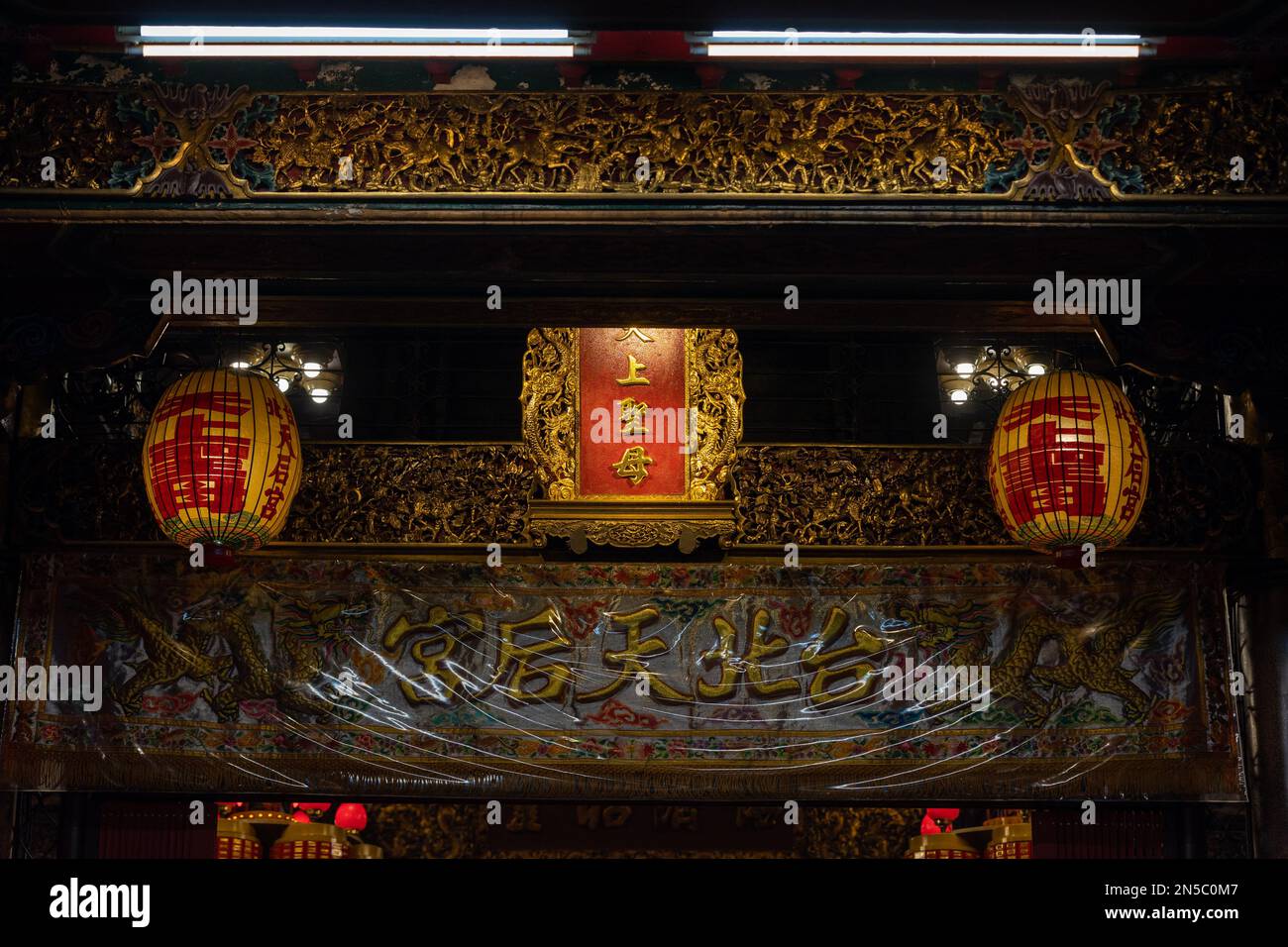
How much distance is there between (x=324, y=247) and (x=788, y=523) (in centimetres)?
217

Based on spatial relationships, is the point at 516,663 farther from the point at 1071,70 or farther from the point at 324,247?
the point at 1071,70

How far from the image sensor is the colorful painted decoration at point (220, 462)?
4906 mm

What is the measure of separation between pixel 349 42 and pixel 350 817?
16.3 ft

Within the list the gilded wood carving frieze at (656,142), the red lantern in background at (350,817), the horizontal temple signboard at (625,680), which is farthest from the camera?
the red lantern in background at (350,817)

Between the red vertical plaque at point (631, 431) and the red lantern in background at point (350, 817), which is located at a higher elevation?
the red vertical plaque at point (631, 431)

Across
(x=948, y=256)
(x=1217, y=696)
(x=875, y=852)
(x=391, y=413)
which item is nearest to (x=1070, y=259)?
(x=948, y=256)

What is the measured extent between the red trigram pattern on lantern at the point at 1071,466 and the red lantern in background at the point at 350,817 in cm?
449

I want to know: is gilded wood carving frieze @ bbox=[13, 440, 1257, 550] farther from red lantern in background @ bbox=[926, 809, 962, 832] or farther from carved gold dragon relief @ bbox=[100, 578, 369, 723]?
red lantern in background @ bbox=[926, 809, 962, 832]

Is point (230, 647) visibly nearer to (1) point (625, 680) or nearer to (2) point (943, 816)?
(1) point (625, 680)

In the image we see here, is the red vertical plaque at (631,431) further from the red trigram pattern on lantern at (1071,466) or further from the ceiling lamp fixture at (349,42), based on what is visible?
the ceiling lamp fixture at (349,42)

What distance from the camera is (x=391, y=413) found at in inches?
259

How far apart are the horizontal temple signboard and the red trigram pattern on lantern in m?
0.92

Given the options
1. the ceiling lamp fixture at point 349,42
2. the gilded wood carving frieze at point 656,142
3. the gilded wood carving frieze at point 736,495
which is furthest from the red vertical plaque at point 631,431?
the ceiling lamp fixture at point 349,42

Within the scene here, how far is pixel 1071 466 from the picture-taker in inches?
194
